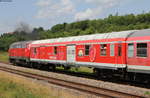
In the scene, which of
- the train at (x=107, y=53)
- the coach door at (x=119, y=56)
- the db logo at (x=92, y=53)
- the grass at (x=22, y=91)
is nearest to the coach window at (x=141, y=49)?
the train at (x=107, y=53)

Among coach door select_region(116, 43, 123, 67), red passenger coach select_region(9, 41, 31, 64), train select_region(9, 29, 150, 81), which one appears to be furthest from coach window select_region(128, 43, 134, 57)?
red passenger coach select_region(9, 41, 31, 64)

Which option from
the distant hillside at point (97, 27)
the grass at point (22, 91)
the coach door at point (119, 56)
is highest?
the distant hillside at point (97, 27)

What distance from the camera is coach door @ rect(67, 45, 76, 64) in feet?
67.5

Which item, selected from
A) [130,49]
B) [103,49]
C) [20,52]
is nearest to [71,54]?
[103,49]

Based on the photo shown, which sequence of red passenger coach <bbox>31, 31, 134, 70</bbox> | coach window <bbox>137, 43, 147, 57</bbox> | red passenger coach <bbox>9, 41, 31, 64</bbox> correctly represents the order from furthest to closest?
red passenger coach <bbox>9, 41, 31, 64</bbox> → red passenger coach <bbox>31, 31, 134, 70</bbox> → coach window <bbox>137, 43, 147, 57</bbox>

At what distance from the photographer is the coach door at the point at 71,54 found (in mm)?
20578

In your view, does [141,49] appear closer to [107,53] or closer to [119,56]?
[119,56]

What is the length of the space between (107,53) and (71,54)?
5.13 metres

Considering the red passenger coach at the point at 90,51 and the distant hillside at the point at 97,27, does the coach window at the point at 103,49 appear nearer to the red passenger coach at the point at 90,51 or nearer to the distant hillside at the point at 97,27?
the red passenger coach at the point at 90,51

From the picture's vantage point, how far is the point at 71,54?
20.9 m

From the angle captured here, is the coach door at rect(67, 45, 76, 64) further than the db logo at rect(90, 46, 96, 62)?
Yes

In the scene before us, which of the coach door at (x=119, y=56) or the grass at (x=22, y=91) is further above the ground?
the coach door at (x=119, y=56)

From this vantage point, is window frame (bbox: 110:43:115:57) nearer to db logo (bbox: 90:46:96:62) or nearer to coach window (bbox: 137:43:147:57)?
db logo (bbox: 90:46:96:62)

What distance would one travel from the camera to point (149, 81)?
1416 centimetres
